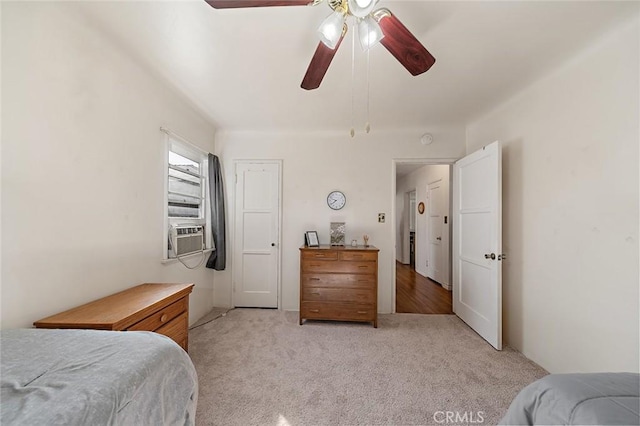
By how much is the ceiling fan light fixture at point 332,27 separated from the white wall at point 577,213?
1.76 metres

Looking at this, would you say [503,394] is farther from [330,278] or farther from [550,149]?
[550,149]

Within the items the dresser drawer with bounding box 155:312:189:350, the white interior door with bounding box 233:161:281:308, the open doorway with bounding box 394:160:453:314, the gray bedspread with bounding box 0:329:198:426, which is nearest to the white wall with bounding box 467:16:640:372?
the open doorway with bounding box 394:160:453:314

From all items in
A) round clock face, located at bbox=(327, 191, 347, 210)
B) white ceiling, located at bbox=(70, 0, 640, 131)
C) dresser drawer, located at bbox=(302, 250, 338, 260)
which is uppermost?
white ceiling, located at bbox=(70, 0, 640, 131)

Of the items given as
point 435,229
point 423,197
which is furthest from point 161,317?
point 423,197

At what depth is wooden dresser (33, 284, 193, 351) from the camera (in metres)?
1.22

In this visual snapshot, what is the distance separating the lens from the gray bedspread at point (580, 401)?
2.30ft

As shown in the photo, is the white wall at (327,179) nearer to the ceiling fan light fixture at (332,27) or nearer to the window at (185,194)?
the window at (185,194)

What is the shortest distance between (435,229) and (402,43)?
4.30 meters

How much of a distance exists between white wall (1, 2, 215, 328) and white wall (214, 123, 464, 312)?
1.34 m

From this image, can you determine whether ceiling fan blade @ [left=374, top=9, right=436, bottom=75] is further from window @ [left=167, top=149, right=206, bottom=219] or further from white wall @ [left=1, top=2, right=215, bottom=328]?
window @ [left=167, top=149, right=206, bottom=219]

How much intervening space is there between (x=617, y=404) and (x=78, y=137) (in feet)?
8.79

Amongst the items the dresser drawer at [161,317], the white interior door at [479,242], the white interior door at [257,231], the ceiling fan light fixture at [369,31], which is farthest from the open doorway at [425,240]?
the dresser drawer at [161,317]

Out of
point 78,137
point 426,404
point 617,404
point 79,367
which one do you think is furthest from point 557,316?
point 78,137

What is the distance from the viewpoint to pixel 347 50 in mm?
1702
